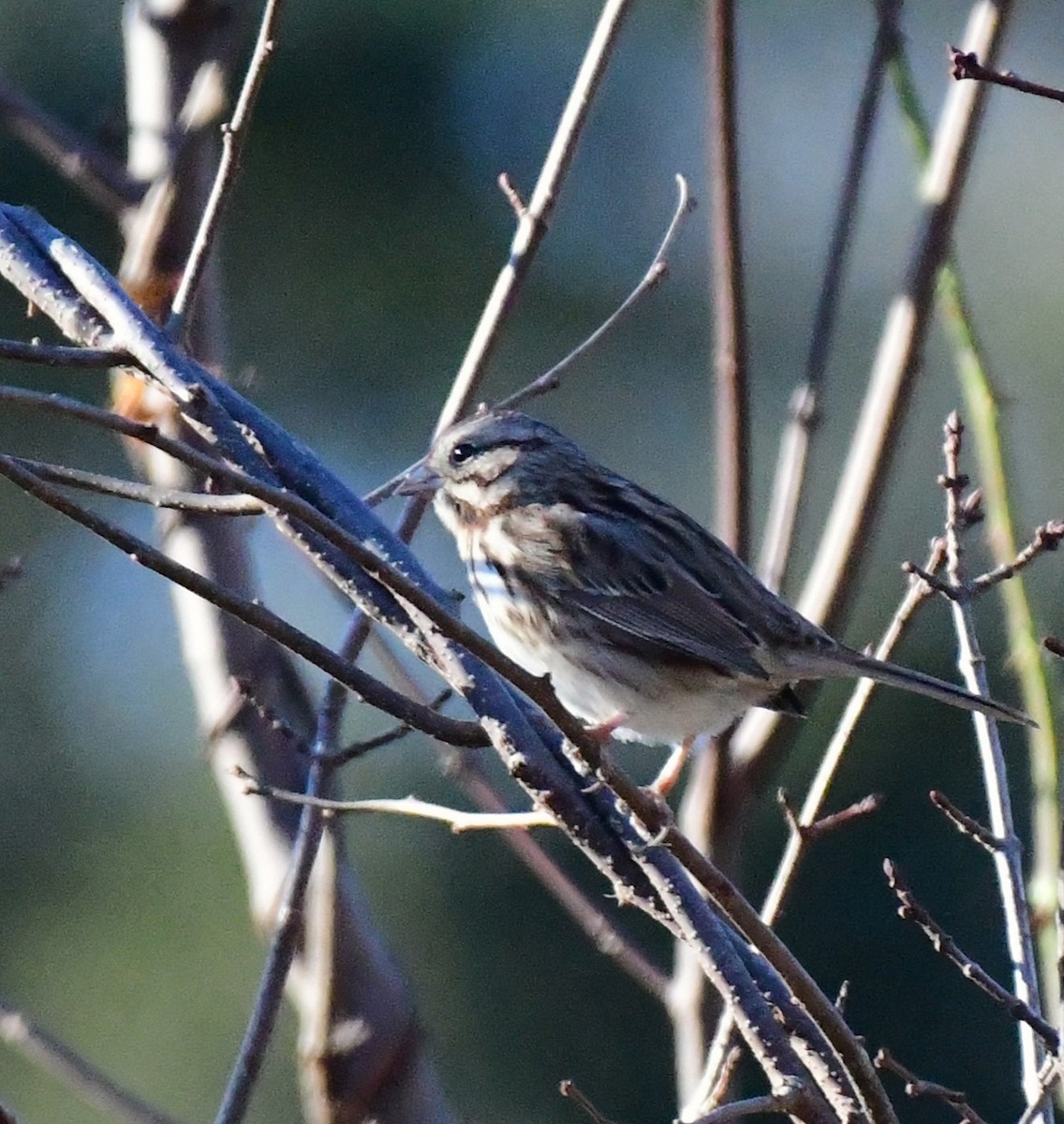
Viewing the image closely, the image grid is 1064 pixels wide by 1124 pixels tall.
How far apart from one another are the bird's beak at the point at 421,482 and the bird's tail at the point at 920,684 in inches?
30.5

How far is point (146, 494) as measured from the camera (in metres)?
1.89

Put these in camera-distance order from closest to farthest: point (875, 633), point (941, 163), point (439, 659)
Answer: point (439, 659) → point (941, 163) → point (875, 633)

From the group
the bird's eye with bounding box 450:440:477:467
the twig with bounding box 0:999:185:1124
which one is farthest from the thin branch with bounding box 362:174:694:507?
the bird's eye with bounding box 450:440:477:467

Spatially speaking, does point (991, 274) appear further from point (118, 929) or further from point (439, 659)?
point (439, 659)

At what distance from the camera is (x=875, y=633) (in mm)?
6684

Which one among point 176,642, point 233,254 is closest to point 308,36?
point 233,254

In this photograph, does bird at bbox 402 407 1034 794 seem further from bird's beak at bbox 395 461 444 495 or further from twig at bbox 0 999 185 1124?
twig at bbox 0 999 185 1124

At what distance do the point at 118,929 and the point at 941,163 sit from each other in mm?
5880

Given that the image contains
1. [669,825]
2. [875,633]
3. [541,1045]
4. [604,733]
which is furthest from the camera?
[541,1045]

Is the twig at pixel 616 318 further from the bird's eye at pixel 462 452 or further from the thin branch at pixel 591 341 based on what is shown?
the bird's eye at pixel 462 452

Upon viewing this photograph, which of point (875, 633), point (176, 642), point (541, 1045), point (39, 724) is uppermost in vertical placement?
point (875, 633)

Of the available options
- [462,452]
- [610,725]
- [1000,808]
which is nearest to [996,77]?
[1000,808]

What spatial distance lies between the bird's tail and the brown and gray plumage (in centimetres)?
1

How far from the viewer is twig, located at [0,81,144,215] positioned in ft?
9.48
